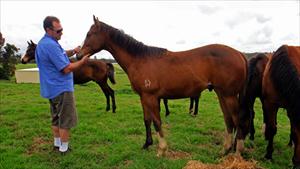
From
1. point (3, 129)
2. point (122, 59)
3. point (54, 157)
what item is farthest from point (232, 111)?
point (3, 129)

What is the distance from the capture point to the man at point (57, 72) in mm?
4852

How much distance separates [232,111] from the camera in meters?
5.14

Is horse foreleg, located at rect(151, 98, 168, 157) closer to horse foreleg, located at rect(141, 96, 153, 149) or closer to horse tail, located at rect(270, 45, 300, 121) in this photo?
horse foreleg, located at rect(141, 96, 153, 149)

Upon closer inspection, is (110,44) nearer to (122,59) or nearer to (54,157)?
(122,59)

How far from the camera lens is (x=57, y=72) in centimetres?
498

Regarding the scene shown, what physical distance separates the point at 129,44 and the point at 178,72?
1.01m

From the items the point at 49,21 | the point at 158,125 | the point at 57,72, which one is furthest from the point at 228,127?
the point at 49,21

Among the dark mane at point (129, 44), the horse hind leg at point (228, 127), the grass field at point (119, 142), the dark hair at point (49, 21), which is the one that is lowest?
the grass field at point (119, 142)

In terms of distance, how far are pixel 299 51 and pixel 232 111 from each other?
140cm

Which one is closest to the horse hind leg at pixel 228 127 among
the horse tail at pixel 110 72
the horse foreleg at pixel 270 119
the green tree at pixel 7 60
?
the horse foreleg at pixel 270 119

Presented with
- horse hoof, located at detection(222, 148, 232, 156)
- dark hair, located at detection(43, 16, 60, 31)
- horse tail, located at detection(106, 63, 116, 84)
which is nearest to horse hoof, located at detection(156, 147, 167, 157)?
horse hoof, located at detection(222, 148, 232, 156)

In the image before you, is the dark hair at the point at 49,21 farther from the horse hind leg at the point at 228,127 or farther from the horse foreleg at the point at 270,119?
the horse foreleg at the point at 270,119

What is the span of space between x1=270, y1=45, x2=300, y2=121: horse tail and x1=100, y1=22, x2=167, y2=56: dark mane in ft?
6.03

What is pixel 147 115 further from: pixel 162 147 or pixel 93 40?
pixel 93 40
